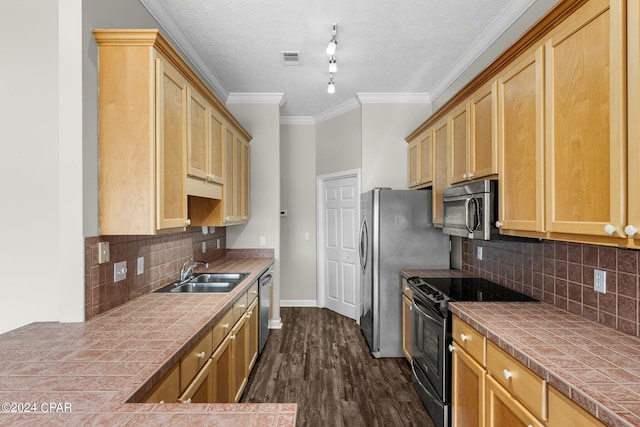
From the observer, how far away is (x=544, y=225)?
1.63 m

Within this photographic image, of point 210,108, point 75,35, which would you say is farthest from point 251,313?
point 75,35

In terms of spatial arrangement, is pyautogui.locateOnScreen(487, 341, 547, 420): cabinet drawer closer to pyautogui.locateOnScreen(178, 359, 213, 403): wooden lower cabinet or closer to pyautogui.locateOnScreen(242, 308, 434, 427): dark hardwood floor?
pyautogui.locateOnScreen(242, 308, 434, 427): dark hardwood floor

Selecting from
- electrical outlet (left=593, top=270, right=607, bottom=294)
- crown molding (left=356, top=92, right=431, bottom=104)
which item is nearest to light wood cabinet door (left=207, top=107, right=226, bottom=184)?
crown molding (left=356, top=92, right=431, bottom=104)

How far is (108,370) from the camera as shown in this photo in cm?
116

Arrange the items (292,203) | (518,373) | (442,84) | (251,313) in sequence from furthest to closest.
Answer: (292,203)
(442,84)
(251,313)
(518,373)

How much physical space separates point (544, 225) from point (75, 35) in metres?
2.52

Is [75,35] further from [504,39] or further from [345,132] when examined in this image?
[345,132]

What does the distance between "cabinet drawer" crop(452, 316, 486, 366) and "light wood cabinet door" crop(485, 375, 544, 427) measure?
5.1 inches

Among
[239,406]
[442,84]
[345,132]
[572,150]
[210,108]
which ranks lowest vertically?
[239,406]

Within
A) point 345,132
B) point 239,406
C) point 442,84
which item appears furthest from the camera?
point 345,132

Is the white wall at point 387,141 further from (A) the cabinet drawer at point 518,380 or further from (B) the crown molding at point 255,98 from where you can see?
(A) the cabinet drawer at point 518,380

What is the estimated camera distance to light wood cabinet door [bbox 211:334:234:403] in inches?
73.9

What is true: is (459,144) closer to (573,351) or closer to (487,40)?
(487,40)

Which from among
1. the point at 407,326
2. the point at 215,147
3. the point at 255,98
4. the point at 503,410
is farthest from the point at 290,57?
the point at 503,410
